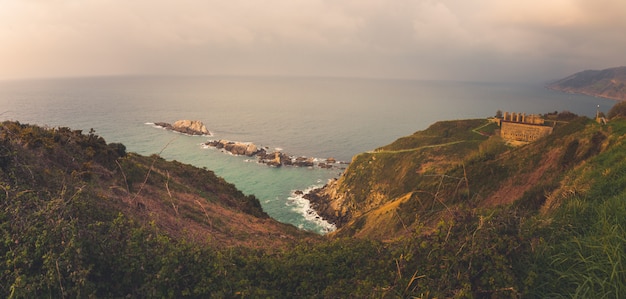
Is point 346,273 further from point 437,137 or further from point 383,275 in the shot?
point 437,137

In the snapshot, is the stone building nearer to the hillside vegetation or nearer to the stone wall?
the stone wall

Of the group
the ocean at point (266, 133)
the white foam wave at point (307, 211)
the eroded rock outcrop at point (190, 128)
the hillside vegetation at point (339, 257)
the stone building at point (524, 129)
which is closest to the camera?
the hillside vegetation at point (339, 257)

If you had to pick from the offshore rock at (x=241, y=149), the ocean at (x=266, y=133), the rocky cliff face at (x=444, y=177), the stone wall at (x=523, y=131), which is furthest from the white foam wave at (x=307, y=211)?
the stone wall at (x=523, y=131)

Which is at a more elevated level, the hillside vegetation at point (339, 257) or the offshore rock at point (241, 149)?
the hillside vegetation at point (339, 257)

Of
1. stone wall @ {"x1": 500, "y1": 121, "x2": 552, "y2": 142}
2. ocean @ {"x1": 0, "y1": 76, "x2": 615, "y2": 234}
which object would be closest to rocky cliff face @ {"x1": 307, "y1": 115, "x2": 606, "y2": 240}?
stone wall @ {"x1": 500, "y1": 121, "x2": 552, "y2": 142}

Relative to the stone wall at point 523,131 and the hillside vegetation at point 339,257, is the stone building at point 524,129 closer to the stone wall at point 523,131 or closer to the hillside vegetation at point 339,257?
the stone wall at point 523,131

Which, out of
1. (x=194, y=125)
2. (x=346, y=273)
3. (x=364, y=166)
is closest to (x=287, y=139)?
(x=194, y=125)

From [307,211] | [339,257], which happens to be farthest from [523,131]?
[339,257]
